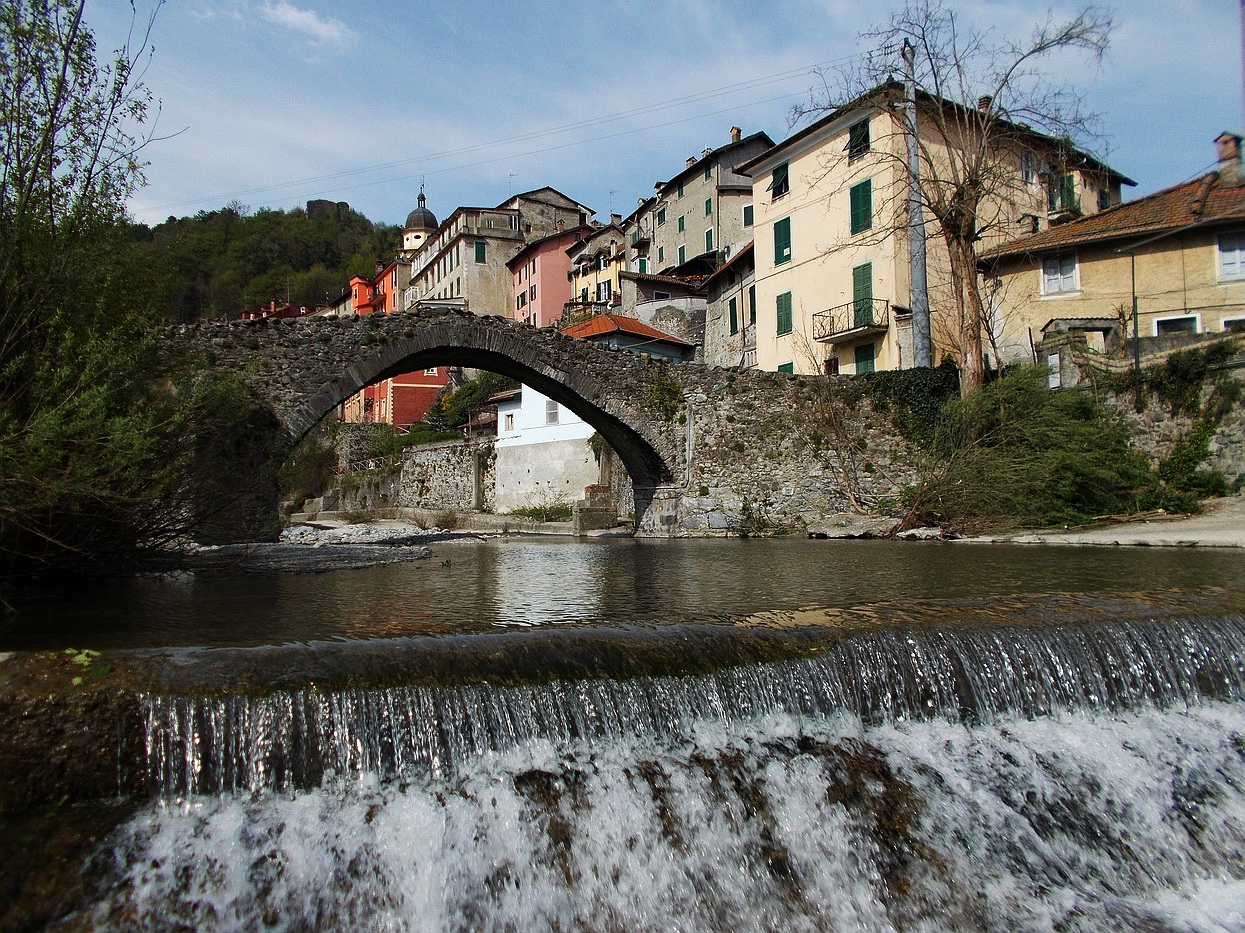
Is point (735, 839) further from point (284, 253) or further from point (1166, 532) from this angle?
point (284, 253)

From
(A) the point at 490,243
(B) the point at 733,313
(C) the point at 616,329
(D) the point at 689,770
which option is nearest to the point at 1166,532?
(D) the point at 689,770

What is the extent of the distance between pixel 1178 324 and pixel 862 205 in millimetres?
7719

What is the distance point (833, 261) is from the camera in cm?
2305

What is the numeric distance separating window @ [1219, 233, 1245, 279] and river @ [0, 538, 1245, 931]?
15887 mm

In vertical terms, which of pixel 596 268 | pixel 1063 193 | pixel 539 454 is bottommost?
pixel 539 454

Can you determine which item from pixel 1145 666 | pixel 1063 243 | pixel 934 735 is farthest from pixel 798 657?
pixel 1063 243

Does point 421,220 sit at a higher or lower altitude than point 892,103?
higher

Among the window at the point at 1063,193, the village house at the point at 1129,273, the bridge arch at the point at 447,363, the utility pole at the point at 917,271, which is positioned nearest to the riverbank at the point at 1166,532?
the village house at the point at 1129,273

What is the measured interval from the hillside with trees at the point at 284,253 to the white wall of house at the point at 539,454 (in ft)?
87.1

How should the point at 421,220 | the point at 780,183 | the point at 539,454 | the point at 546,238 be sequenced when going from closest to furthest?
the point at 780,183, the point at 539,454, the point at 546,238, the point at 421,220

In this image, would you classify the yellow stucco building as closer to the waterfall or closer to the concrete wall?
the concrete wall

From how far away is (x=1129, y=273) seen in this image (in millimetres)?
19219

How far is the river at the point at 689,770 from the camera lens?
11.1 ft

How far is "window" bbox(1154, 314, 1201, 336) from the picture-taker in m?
18.6
